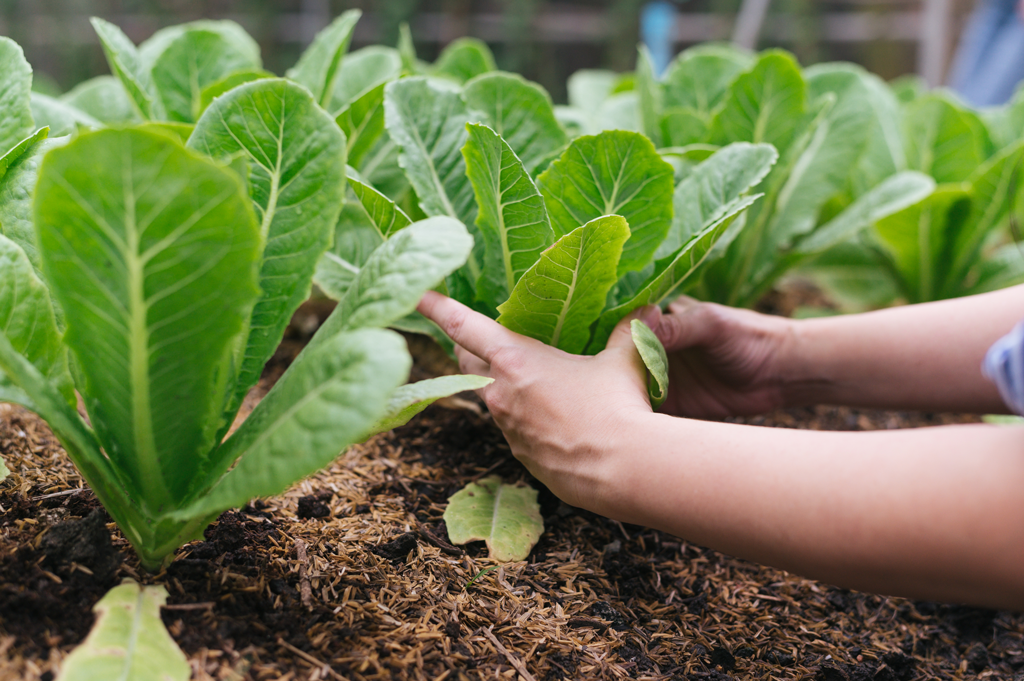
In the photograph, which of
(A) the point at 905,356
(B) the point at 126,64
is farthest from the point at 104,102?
(A) the point at 905,356

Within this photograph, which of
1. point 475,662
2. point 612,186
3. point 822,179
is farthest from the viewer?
point 822,179

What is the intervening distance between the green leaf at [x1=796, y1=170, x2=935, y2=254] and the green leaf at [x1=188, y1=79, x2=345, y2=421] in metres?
1.14

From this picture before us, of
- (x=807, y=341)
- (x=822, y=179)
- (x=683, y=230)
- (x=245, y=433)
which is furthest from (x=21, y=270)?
(x=822, y=179)

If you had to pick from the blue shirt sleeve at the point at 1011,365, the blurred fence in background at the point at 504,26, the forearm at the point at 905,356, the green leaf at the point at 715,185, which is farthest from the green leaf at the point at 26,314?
the blurred fence in background at the point at 504,26

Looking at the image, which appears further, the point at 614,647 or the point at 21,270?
the point at 614,647

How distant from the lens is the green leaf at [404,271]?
2.31 feet

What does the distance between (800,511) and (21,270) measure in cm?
90

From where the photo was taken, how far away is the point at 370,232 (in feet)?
3.95

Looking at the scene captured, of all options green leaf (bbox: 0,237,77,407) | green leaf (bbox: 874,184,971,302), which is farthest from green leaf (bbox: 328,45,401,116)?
green leaf (bbox: 874,184,971,302)

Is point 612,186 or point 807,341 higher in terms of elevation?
point 612,186

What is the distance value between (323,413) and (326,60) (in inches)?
37.7

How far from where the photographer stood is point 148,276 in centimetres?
64

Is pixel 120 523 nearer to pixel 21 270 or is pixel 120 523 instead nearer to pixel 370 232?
pixel 21 270

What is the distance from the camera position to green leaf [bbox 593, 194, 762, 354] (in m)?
0.97
